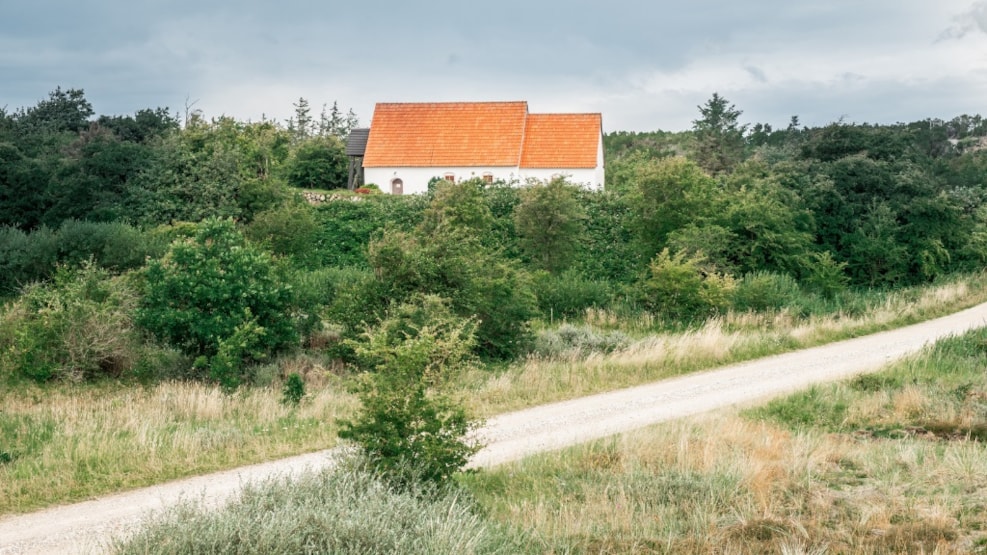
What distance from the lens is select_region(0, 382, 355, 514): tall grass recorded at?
9.54 m

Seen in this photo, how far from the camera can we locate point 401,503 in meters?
7.21

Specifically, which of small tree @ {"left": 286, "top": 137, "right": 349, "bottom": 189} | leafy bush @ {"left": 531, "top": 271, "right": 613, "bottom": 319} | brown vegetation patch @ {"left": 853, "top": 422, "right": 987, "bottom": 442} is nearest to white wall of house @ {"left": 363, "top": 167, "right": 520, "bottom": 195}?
small tree @ {"left": 286, "top": 137, "right": 349, "bottom": 189}

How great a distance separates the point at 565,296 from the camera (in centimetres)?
2392

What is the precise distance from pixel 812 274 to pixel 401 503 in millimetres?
23008

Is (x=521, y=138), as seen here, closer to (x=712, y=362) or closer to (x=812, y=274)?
(x=812, y=274)

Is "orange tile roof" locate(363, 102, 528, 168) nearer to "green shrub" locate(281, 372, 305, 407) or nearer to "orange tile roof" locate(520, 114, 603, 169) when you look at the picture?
"orange tile roof" locate(520, 114, 603, 169)

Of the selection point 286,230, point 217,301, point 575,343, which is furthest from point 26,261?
point 575,343

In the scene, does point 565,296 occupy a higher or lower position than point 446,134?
lower

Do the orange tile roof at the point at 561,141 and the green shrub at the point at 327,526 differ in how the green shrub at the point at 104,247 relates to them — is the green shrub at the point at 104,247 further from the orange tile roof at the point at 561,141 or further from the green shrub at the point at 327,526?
the orange tile roof at the point at 561,141

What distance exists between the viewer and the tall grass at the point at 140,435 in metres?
9.54

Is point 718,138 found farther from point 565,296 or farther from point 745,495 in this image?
point 745,495

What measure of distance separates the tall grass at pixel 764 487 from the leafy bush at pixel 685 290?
960 cm

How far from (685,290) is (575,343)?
15.7ft

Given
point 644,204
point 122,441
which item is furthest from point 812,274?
point 122,441
